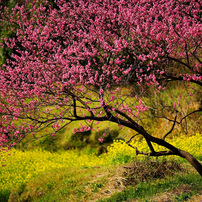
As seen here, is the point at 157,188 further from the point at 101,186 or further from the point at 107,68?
the point at 107,68

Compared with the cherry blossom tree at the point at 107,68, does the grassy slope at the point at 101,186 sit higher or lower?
lower

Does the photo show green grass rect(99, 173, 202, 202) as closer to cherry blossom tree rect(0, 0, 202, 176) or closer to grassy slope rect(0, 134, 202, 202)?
grassy slope rect(0, 134, 202, 202)

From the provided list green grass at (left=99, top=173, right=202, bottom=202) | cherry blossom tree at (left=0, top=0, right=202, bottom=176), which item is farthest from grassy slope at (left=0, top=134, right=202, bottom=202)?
cherry blossom tree at (left=0, top=0, right=202, bottom=176)

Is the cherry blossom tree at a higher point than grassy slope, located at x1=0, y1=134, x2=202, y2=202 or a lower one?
higher

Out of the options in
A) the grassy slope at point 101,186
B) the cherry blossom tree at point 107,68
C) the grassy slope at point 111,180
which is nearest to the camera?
the cherry blossom tree at point 107,68

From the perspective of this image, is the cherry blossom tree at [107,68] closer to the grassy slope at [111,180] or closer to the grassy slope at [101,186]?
the grassy slope at [111,180]

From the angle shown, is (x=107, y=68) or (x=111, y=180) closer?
(x=107, y=68)

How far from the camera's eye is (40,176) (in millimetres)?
8258

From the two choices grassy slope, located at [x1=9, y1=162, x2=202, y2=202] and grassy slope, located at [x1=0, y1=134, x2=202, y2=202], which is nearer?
grassy slope, located at [x1=9, y1=162, x2=202, y2=202]

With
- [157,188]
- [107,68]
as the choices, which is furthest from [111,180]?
[107,68]

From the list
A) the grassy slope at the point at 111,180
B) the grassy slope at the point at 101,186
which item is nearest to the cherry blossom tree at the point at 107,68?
the grassy slope at the point at 111,180

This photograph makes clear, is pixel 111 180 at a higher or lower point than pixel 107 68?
lower

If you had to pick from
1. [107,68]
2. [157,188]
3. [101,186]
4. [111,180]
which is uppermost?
[107,68]

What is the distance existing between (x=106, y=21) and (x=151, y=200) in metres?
5.66
